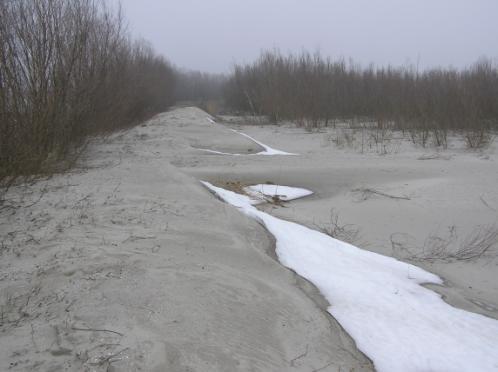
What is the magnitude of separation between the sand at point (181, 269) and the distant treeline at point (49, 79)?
593 mm

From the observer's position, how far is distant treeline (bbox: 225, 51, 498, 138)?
12898mm

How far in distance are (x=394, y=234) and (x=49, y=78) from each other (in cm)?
580

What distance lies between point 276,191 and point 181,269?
4.11m

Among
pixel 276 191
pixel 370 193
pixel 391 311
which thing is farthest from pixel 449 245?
pixel 276 191

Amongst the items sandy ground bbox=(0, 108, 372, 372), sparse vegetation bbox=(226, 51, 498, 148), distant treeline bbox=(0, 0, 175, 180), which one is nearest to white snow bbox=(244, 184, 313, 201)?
sandy ground bbox=(0, 108, 372, 372)

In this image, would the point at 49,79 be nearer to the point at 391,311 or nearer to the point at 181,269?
the point at 181,269

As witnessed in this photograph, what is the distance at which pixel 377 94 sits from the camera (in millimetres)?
17656

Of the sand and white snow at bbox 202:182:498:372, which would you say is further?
white snow at bbox 202:182:498:372

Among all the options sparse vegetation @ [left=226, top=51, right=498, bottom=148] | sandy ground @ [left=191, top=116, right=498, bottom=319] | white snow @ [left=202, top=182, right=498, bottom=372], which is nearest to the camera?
white snow @ [left=202, top=182, right=498, bottom=372]

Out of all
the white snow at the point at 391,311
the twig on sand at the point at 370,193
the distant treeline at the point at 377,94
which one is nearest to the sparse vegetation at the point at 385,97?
the distant treeline at the point at 377,94

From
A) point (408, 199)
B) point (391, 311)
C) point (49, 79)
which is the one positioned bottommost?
point (391, 311)

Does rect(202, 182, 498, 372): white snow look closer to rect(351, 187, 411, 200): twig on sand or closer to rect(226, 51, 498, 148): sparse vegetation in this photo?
rect(351, 187, 411, 200): twig on sand

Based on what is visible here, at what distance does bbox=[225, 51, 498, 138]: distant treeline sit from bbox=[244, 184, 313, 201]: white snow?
6.25m

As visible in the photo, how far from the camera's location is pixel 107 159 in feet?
29.2
